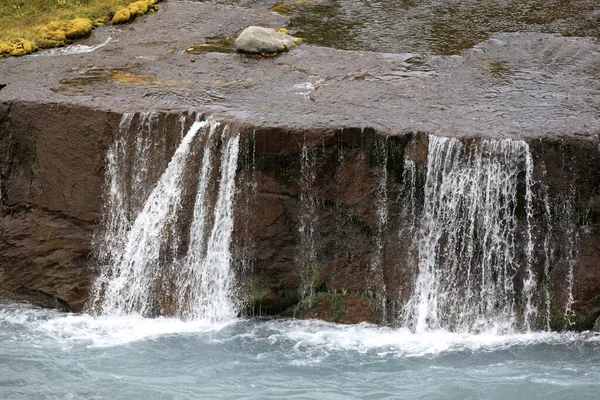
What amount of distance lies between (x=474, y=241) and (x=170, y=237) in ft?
11.7

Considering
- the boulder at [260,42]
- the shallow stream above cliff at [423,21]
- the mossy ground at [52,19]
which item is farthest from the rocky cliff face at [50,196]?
the shallow stream above cliff at [423,21]

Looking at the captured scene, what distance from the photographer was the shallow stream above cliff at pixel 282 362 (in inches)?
360

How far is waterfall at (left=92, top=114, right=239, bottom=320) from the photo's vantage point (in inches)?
427

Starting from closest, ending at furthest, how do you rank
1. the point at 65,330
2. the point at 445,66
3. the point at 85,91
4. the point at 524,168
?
the point at 524,168
the point at 65,330
the point at 85,91
the point at 445,66

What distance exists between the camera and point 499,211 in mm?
10219

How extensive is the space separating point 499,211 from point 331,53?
14.2 feet

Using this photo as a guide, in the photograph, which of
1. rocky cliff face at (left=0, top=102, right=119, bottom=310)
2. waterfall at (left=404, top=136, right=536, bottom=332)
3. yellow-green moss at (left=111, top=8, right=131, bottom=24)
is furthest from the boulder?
waterfall at (left=404, top=136, right=536, bottom=332)

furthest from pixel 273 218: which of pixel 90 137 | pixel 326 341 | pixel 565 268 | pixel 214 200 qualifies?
pixel 565 268

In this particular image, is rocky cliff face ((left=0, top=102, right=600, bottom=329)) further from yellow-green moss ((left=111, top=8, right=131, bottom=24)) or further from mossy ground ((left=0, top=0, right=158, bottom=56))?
yellow-green moss ((left=111, top=8, right=131, bottom=24))

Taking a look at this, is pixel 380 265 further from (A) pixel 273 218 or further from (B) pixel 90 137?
(B) pixel 90 137

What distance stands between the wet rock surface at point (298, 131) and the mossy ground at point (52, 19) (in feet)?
2.17

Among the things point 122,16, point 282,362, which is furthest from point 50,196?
point 122,16

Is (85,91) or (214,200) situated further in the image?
(85,91)

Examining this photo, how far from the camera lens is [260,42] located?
44.1 feet
